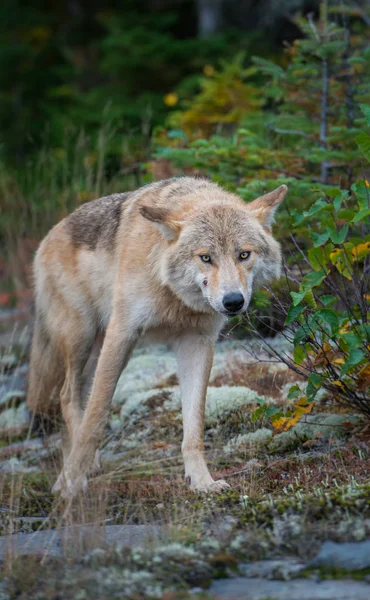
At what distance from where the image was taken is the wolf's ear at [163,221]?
498cm

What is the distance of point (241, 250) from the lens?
4.88 metres

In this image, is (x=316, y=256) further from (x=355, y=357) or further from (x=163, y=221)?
(x=163, y=221)

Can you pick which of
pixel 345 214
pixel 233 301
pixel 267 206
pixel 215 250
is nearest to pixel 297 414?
pixel 233 301

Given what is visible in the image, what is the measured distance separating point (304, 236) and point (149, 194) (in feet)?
5.45

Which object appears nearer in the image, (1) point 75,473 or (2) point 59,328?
(1) point 75,473

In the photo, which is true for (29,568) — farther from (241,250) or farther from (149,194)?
(149,194)

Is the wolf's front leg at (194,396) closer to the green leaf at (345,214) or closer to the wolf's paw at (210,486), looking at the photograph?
the wolf's paw at (210,486)

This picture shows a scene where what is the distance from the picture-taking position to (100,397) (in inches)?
210

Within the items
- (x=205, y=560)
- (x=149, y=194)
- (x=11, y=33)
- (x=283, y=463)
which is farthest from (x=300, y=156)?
(x=11, y=33)

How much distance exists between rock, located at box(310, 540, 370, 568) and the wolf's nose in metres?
1.48

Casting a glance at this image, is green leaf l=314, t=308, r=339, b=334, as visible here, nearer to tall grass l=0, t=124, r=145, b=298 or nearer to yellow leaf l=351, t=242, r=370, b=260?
yellow leaf l=351, t=242, r=370, b=260

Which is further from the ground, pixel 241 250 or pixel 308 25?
pixel 308 25

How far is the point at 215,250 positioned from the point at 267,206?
1.95ft

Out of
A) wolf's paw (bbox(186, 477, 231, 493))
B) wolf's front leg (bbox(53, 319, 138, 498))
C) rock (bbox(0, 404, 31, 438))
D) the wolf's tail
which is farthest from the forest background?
rock (bbox(0, 404, 31, 438))
